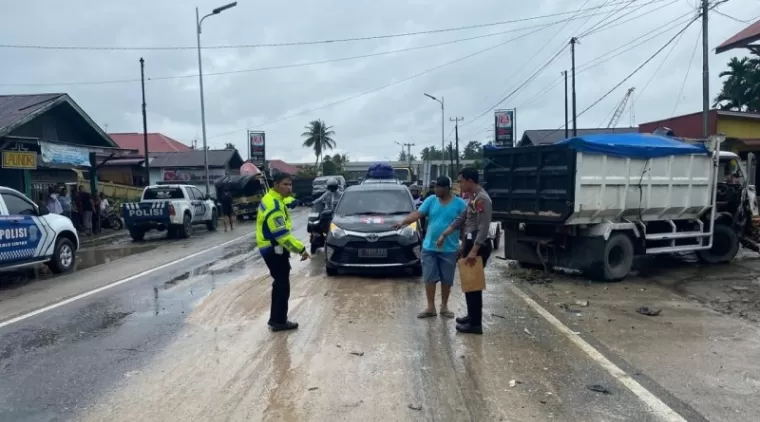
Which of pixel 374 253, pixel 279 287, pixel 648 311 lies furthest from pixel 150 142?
pixel 648 311

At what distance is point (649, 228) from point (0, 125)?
18289mm

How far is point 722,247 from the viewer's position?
11984 millimetres

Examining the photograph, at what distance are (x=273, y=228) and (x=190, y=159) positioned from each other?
1760 inches

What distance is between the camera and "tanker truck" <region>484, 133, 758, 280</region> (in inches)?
381

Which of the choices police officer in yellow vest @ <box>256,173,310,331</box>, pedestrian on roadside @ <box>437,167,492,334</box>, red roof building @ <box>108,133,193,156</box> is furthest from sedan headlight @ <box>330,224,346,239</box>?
red roof building @ <box>108,133,193,156</box>

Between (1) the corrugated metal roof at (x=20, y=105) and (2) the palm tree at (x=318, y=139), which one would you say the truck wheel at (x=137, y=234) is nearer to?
(1) the corrugated metal roof at (x=20, y=105)

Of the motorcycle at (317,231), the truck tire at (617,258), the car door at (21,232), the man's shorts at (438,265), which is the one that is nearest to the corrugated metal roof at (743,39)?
the truck tire at (617,258)

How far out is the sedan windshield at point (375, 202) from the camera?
36.3ft

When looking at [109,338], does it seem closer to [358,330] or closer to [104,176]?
[358,330]

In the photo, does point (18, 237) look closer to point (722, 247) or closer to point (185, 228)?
point (185, 228)

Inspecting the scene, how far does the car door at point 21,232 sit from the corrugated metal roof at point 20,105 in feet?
27.4

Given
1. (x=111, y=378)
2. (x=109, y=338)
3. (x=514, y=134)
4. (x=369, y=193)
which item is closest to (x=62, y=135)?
(x=369, y=193)

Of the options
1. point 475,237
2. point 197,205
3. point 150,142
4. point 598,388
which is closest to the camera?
point 598,388

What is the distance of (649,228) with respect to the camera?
11.2m
